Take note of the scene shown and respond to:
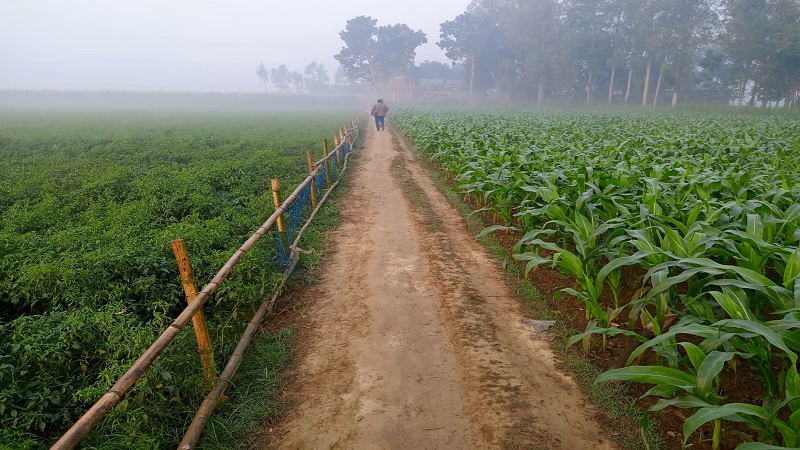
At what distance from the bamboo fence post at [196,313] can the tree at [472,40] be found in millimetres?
61563

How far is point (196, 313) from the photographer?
2.94m

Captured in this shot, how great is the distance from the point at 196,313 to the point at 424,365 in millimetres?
1708

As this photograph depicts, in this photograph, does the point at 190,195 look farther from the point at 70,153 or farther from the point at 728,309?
the point at 70,153

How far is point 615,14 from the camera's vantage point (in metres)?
49.8

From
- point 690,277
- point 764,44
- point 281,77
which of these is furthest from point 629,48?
point 281,77

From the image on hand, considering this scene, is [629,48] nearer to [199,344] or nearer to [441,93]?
[441,93]

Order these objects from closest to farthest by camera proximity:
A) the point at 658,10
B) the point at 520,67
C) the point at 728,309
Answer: the point at 728,309, the point at 658,10, the point at 520,67

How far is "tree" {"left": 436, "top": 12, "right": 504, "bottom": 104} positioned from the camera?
60.7 meters

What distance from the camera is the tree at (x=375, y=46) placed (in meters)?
65.8

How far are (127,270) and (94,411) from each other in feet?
8.05

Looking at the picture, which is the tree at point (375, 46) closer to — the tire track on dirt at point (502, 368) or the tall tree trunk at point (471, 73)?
the tall tree trunk at point (471, 73)

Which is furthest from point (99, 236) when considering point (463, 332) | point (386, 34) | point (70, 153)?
point (386, 34)

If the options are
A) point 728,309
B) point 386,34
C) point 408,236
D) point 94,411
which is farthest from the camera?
point 386,34

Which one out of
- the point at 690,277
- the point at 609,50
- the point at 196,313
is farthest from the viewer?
the point at 609,50
